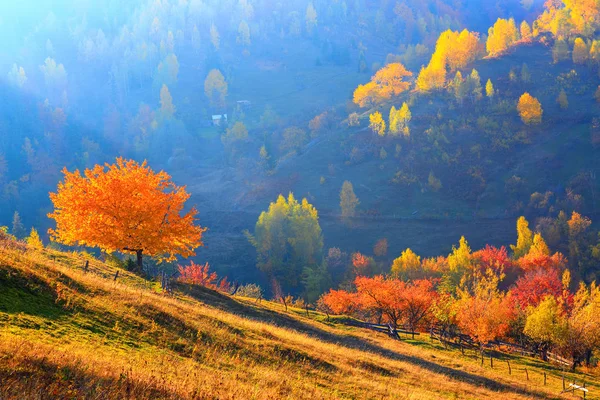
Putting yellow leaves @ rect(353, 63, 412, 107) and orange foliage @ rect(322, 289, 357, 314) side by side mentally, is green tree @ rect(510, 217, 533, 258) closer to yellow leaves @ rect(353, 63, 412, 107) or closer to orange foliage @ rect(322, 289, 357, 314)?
orange foliage @ rect(322, 289, 357, 314)

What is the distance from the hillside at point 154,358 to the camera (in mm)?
10539

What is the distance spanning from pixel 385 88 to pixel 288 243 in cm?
9795

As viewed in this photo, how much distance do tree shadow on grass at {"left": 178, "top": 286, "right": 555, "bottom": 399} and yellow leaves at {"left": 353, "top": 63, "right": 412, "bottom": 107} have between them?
156265 millimetres

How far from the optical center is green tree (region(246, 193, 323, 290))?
111250 millimetres

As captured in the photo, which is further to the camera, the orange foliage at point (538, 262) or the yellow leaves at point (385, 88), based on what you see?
the yellow leaves at point (385, 88)

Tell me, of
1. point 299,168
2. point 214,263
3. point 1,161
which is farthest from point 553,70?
point 1,161

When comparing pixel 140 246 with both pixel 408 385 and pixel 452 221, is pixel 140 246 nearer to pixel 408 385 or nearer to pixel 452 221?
pixel 408 385

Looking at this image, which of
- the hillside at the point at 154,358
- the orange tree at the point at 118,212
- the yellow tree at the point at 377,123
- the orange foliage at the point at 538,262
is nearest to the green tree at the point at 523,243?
the orange foliage at the point at 538,262

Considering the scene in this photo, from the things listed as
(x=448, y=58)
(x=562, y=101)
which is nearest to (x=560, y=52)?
(x=562, y=101)

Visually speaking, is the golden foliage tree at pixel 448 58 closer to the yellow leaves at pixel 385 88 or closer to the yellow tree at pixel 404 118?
the yellow leaves at pixel 385 88

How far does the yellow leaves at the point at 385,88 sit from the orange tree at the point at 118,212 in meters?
156

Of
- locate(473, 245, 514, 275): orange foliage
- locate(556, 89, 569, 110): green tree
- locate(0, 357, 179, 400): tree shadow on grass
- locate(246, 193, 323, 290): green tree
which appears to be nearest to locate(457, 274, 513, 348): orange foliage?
locate(473, 245, 514, 275): orange foliage

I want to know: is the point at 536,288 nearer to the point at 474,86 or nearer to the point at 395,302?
the point at 395,302

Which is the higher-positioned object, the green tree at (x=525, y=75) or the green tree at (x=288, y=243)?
the green tree at (x=525, y=75)
